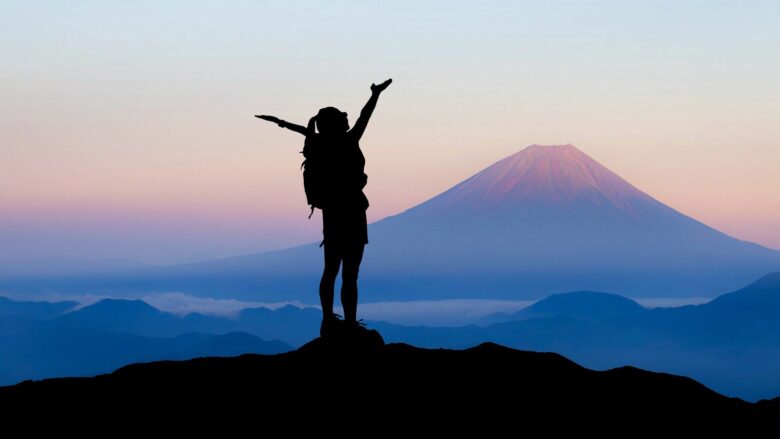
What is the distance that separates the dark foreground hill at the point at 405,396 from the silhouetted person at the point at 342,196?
2.55 feet

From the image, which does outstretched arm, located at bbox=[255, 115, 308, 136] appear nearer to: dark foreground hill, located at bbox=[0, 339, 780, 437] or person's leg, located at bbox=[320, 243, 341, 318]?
person's leg, located at bbox=[320, 243, 341, 318]

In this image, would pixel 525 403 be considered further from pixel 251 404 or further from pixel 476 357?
pixel 251 404

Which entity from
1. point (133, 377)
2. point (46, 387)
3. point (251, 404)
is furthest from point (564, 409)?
point (46, 387)

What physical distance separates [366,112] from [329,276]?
7.06 ft

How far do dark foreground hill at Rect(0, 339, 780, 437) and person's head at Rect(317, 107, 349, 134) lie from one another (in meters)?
2.75

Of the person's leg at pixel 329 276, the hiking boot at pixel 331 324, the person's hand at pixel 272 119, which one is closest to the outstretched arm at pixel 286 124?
the person's hand at pixel 272 119

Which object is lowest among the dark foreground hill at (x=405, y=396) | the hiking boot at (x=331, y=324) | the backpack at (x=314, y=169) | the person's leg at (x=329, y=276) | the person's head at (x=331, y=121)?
the dark foreground hill at (x=405, y=396)

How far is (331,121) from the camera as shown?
14398mm

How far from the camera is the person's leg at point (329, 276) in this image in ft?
47.1

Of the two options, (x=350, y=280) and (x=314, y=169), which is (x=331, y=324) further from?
(x=314, y=169)

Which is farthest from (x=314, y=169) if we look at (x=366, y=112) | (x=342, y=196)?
(x=366, y=112)

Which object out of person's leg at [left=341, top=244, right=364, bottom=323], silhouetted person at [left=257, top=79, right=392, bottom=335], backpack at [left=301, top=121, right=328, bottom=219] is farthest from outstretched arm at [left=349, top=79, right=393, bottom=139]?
person's leg at [left=341, top=244, right=364, bottom=323]

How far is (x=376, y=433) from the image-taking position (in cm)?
1229

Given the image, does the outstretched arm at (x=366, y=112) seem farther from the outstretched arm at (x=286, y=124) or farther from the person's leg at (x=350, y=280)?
the person's leg at (x=350, y=280)
